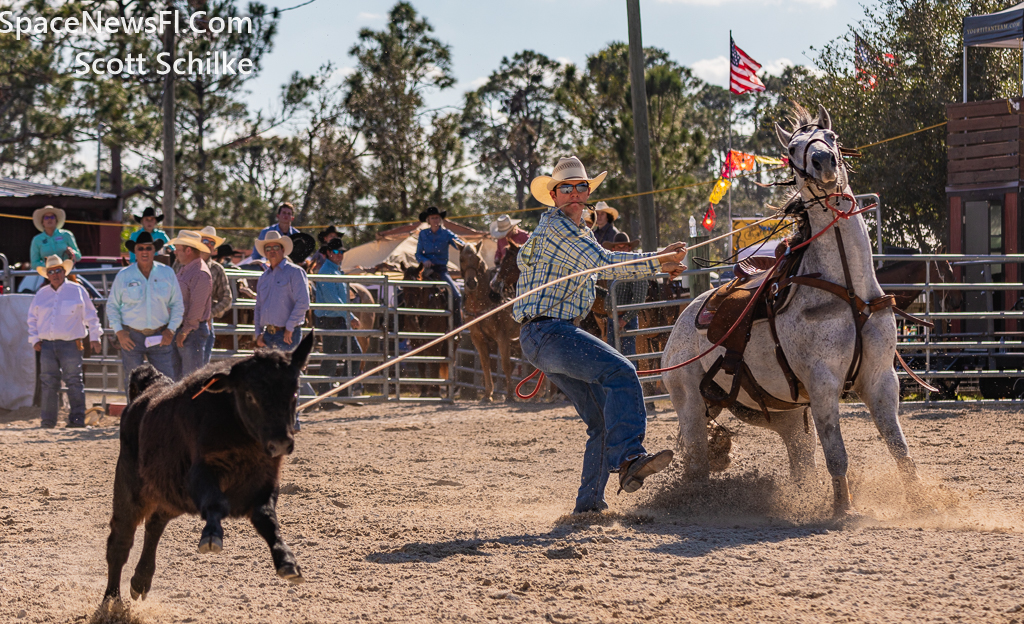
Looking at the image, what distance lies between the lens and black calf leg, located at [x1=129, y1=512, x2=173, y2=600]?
14.2 ft

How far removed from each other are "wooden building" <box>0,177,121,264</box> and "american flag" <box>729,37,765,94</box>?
14560 mm

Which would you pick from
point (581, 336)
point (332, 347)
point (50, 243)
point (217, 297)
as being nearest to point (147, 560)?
point (581, 336)

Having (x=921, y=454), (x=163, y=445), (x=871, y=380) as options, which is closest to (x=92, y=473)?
(x=163, y=445)

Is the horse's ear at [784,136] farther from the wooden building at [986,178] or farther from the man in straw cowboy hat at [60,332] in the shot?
the wooden building at [986,178]

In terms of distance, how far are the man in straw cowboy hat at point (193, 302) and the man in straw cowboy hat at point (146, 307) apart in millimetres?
106

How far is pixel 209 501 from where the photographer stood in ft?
12.4

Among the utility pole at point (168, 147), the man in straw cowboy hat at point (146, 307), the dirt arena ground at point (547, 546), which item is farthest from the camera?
the utility pole at point (168, 147)

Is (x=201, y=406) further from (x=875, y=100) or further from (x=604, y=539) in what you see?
(x=875, y=100)

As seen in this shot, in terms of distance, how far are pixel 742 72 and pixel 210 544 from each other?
2263 cm

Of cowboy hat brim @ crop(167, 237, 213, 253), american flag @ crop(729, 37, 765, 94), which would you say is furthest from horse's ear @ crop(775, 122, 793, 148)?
american flag @ crop(729, 37, 765, 94)

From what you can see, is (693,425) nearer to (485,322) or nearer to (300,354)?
(300,354)

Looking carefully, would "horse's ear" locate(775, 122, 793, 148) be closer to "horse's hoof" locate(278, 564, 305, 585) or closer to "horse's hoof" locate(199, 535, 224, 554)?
"horse's hoof" locate(278, 564, 305, 585)

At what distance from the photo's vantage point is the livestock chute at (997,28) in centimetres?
1598

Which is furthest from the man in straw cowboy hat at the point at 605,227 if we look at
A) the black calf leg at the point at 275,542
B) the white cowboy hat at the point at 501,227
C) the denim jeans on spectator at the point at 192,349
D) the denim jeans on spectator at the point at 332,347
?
the black calf leg at the point at 275,542
